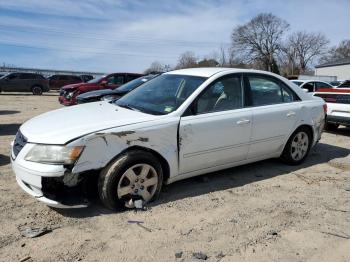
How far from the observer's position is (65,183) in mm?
4016

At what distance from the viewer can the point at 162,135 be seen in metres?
4.55

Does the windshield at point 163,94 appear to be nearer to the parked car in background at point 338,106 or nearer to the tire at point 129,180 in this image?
the tire at point 129,180

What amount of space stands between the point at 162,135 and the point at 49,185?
4.46ft

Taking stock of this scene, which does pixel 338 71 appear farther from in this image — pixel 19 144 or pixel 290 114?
pixel 19 144

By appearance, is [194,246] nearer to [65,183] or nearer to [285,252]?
[285,252]

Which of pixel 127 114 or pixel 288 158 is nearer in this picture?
pixel 127 114

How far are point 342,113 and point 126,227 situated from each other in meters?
7.26

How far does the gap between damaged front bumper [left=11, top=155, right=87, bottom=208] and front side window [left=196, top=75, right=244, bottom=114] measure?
1.85 metres

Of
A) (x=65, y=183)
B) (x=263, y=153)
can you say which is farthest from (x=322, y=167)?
(x=65, y=183)

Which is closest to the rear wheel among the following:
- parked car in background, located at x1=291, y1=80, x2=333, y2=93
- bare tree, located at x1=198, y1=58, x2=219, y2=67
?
parked car in background, located at x1=291, y1=80, x2=333, y2=93

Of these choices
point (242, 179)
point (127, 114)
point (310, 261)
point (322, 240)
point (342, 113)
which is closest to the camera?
point (310, 261)

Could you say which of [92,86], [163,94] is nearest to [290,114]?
[163,94]

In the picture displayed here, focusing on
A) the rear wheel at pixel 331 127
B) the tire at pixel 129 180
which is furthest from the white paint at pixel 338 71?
the tire at pixel 129 180

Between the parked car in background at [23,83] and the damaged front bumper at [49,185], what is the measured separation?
25902 mm
